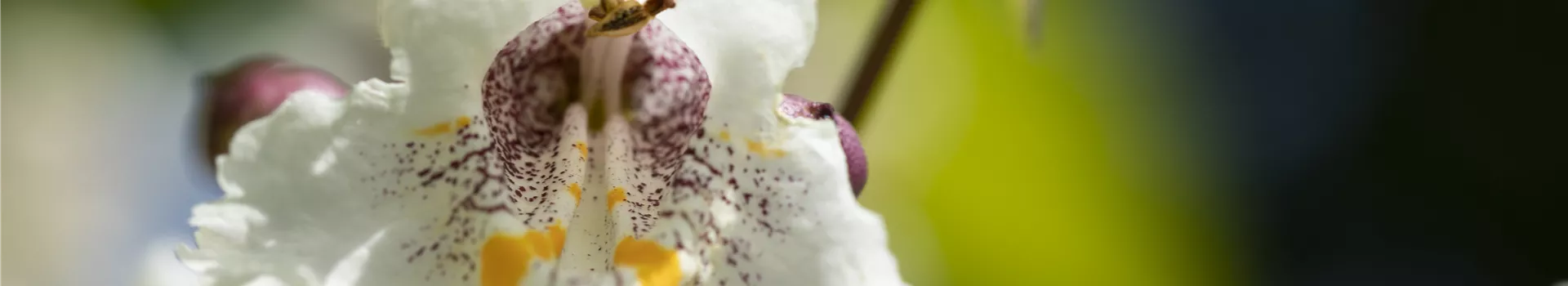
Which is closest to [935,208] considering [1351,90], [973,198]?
[973,198]

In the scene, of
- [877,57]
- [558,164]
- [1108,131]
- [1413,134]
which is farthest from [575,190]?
[1413,134]

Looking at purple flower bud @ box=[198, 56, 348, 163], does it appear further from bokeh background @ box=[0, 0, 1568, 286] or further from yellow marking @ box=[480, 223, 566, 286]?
yellow marking @ box=[480, 223, 566, 286]

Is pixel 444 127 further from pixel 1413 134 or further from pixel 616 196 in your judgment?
pixel 1413 134

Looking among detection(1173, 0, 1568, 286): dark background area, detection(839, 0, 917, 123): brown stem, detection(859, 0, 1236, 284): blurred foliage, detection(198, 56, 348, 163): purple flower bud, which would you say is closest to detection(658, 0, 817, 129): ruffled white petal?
detection(839, 0, 917, 123): brown stem

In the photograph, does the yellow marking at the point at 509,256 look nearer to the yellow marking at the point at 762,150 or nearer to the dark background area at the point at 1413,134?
the yellow marking at the point at 762,150

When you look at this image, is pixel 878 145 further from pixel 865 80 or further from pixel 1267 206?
pixel 1267 206
